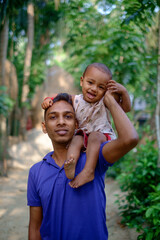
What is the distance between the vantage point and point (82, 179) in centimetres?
143

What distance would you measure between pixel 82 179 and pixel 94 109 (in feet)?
1.78

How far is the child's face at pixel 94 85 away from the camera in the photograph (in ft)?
Result: 5.65

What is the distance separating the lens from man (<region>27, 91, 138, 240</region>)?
143 cm

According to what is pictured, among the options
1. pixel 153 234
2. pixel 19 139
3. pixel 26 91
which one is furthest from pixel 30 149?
pixel 153 234

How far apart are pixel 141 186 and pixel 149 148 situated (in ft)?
2.50

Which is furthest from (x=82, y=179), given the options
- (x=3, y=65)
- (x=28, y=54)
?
(x=28, y=54)

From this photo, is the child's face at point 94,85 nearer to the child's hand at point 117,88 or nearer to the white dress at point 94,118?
the white dress at point 94,118

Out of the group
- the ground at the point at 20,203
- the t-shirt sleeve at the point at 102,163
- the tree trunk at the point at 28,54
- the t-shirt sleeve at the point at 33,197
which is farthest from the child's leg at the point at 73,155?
the tree trunk at the point at 28,54

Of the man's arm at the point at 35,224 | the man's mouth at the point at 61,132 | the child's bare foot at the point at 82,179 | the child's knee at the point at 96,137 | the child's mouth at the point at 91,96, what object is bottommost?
the man's arm at the point at 35,224

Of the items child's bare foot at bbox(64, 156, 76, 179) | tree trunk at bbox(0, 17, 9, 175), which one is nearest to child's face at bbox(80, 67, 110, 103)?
child's bare foot at bbox(64, 156, 76, 179)

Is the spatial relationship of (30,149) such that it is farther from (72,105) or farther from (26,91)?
(72,105)

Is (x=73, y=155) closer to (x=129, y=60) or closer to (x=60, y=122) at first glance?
(x=60, y=122)

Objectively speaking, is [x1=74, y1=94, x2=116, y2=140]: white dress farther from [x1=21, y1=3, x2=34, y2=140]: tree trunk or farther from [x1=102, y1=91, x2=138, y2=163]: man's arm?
[x1=21, y1=3, x2=34, y2=140]: tree trunk

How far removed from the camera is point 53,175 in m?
1.57
